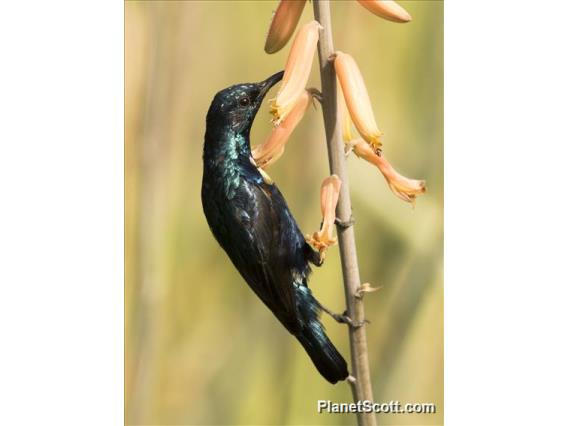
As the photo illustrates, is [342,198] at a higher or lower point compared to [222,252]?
higher

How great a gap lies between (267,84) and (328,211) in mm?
490

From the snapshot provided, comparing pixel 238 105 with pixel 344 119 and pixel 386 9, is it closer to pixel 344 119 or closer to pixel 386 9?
pixel 344 119

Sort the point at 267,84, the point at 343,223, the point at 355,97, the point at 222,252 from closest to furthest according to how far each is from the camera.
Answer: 1. the point at 355,97
2. the point at 343,223
3. the point at 267,84
4. the point at 222,252

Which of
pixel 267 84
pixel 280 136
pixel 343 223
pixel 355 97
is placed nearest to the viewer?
pixel 355 97

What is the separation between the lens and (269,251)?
253cm

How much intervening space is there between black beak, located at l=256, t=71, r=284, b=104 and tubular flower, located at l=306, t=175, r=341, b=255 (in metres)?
0.40

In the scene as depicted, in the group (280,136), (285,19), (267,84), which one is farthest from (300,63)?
(267,84)

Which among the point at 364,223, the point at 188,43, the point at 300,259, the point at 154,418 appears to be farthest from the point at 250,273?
the point at 188,43

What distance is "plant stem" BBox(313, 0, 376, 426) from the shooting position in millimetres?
2203

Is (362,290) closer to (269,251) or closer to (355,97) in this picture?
(269,251)

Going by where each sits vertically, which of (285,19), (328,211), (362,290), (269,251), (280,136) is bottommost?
(362,290)

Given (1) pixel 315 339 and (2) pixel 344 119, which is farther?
(1) pixel 315 339

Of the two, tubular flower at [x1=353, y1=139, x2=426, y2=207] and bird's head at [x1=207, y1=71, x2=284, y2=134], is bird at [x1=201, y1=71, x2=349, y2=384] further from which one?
tubular flower at [x1=353, y1=139, x2=426, y2=207]

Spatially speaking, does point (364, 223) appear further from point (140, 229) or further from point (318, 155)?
point (140, 229)
